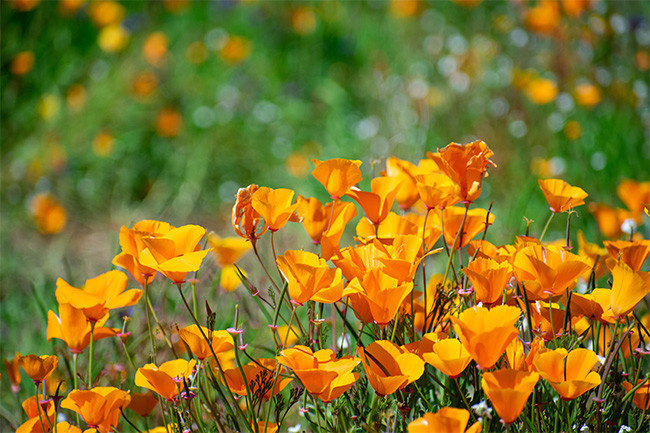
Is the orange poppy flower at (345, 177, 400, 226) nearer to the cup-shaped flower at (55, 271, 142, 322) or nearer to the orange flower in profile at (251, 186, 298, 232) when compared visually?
the orange flower in profile at (251, 186, 298, 232)

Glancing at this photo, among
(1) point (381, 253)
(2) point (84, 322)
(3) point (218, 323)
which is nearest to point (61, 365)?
A: (3) point (218, 323)

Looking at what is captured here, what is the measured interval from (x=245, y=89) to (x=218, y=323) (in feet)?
8.65

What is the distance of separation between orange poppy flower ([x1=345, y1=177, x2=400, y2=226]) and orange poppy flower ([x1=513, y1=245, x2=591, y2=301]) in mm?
226

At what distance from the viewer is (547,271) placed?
848 millimetres

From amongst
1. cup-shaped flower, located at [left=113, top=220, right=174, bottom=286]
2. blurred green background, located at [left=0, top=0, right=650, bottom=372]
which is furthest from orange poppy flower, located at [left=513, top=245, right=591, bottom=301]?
blurred green background, located at [left=0, top=0, right=650, bottom=372]

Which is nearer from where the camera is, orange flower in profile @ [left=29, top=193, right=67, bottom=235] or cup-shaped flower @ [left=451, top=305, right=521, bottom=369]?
cup-shaped flower @ [left=451, top=305, right=521, bottom=369]

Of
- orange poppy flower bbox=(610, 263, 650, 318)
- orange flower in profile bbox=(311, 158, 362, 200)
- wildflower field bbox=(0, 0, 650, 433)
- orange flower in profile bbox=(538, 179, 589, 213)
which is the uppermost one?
orange flower in profile bbox=(311, 158, 362, 200)

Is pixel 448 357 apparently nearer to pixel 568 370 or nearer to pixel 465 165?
pixel 568 370

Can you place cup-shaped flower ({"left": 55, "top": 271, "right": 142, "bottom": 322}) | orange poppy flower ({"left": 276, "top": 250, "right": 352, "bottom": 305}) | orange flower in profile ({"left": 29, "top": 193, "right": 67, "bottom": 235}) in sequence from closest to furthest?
1. orange poppy flower ({"left": 276, "top": 250, "right": 352, "bottom": 305})
2. cup-shaped flower ({"left": 55, "top": 271, "right": 142, "bottom": 322})
3. orange flower in profile ({"left": 29, "top": 193, "right": 67, "bottom": 235})

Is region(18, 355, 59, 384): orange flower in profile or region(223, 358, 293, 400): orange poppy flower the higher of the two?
region(18, 355, 59, 384): orange flower in profile

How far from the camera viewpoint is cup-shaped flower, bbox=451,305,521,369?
→ 752 millimetres

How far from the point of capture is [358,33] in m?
4.70

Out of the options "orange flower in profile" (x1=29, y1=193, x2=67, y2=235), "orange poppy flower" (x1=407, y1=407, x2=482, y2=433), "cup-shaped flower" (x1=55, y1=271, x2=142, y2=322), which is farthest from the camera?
"orange flower in profile" (x1=29, y1=193, x2=67, y2=235)

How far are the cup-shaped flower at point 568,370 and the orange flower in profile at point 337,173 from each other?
36 cm
